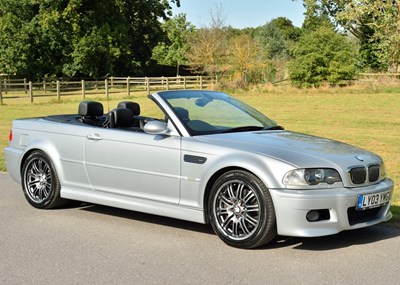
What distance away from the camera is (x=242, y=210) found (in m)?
5.41

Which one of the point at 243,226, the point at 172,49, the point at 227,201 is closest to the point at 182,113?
the point at 227,201

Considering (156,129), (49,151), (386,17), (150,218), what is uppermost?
(386,17)

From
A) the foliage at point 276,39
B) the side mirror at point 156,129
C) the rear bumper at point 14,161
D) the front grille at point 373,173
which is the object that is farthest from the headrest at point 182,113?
the foliage at point 276,39

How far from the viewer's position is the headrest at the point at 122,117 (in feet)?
21.9

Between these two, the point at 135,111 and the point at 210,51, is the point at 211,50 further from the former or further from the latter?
the point at 135,111

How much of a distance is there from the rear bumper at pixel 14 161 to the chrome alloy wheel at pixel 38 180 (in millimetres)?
204

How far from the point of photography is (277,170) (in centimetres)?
522

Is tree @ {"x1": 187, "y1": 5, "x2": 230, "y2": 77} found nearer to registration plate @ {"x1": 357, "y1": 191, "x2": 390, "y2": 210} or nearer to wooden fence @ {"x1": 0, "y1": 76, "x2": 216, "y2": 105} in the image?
wooden fence @ {"x1": 0, "y1": 76, "x2": 216, "y2": 105}

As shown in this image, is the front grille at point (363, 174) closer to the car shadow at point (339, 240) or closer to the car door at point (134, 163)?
the car shadow at point (339, 240)

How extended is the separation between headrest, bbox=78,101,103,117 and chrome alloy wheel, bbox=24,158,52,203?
2.54 ft

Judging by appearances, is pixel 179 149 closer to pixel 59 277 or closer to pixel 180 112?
pixel 180 112

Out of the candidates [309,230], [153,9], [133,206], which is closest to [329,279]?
[309,230]

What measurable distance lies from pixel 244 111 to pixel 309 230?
2.05m

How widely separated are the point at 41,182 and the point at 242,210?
2881 millimetres
